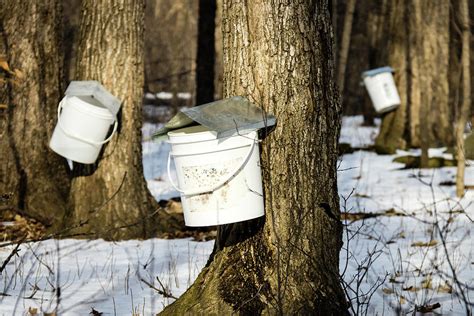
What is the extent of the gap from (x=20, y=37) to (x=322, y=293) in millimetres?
4096

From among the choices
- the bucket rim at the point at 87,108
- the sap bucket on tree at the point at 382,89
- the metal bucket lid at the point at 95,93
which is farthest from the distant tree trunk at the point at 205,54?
the bucket rim at the point at 87,108

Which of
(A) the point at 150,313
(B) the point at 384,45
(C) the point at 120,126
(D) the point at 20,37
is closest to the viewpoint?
(A) the point at 150,313

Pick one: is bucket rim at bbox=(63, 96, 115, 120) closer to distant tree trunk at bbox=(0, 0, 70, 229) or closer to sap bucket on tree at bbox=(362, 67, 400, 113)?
distant tree trunk at bbox=(0, 0, 70, 229)

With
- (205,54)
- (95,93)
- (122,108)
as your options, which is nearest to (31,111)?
(122,108)

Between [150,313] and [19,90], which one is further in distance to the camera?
[19,90]

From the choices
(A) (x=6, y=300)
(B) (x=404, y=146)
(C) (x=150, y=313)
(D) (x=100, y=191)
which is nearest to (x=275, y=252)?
(C) (x=150, y=313)

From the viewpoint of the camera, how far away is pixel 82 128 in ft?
17.7

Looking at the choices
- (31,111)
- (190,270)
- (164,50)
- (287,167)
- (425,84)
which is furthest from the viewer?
(164,50)

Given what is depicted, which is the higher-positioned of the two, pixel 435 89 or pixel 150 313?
pixel 435 89

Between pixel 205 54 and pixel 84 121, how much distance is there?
5.52 m

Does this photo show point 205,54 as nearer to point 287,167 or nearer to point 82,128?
point 82,128

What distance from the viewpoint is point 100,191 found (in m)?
5.89

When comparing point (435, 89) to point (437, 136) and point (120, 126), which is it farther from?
point (120, 126)

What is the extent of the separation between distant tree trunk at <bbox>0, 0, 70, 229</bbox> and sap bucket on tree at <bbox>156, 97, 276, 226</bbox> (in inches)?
136
